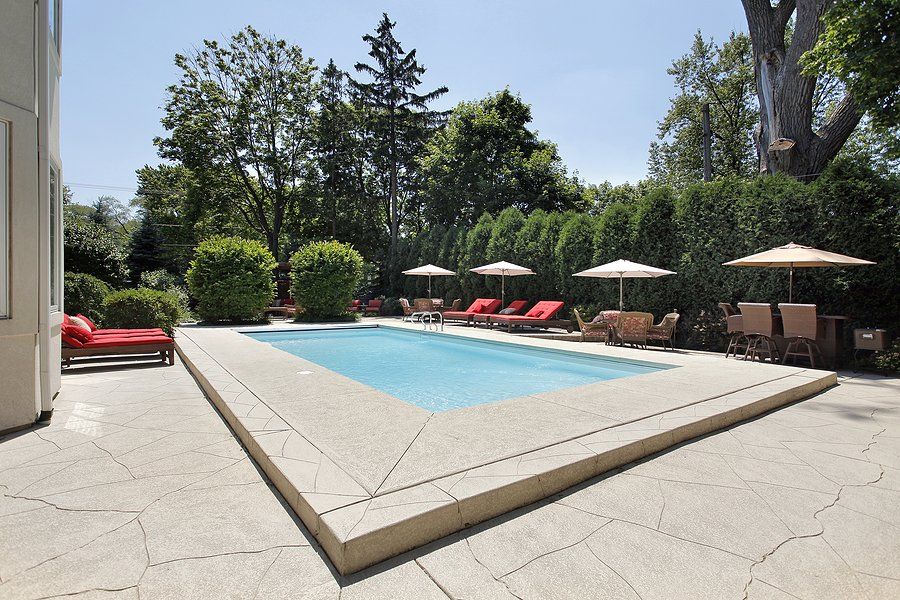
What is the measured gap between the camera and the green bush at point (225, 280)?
47.0 feet

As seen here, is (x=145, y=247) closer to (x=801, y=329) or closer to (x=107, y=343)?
(x=107, y=343)

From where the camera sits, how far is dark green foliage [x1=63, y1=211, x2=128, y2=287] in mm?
13758

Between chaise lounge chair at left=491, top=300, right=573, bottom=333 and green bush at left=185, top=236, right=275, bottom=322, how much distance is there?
322 inches

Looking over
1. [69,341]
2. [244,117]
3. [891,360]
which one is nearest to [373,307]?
[244,117]

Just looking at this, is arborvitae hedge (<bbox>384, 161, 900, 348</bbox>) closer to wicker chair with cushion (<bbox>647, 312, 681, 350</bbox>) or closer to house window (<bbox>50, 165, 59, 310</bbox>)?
wicker chair with cushion (<bbox>647, 312, 681, 350</bbox>)

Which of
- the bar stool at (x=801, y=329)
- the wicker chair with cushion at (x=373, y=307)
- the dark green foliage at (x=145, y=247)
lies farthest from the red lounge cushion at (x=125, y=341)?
the dark green foliage at (x=145, y=247)

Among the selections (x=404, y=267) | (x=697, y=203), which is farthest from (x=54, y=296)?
(x=404, y=267)

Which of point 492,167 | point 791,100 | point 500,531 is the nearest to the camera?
point 500,531

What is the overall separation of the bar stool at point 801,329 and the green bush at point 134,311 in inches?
498

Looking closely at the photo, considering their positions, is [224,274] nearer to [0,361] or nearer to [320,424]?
[0,361]

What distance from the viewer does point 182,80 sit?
23766 mm

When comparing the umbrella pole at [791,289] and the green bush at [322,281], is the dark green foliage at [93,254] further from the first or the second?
the umbrella pole at [791,289]

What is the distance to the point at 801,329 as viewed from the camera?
750 cm

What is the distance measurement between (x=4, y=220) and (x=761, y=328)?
10434mm
